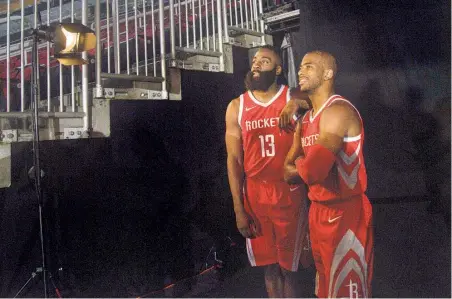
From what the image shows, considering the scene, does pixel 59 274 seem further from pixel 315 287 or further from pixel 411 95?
pixel 411 95

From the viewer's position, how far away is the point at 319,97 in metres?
2.29

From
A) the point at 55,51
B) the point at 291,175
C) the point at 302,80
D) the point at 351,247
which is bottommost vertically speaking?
the point at 351,247

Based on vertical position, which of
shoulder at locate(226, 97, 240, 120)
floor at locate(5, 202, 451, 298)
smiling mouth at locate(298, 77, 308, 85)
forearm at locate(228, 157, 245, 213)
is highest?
smiling mouth at locate(298, 77, 308, 85)

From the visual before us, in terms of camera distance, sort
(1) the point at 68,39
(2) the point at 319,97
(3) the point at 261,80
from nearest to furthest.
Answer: (1) the point at 68,39, (2) the point at 319,97, (3) the point at 261,80

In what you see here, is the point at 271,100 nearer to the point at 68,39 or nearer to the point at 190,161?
the point at 190,161

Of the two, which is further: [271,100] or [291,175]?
[271,100]

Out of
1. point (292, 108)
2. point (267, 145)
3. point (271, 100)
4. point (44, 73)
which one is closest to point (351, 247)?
point (267, 145)

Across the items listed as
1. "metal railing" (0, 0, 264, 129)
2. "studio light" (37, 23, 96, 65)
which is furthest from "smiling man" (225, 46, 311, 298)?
"studio light" (37, 23, 96, 65)

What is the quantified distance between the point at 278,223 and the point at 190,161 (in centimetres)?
72

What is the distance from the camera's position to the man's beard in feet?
8.21

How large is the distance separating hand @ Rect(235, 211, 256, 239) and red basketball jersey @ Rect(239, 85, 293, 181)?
0.27m

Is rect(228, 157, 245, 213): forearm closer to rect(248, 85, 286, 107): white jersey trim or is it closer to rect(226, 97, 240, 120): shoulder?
rect(226, 97, 240, 120): shoulder

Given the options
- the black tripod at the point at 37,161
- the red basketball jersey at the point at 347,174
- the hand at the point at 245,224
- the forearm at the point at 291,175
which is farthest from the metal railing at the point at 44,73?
the red basketball jersey at the point at 347,174

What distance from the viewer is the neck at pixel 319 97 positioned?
89.4 inches
